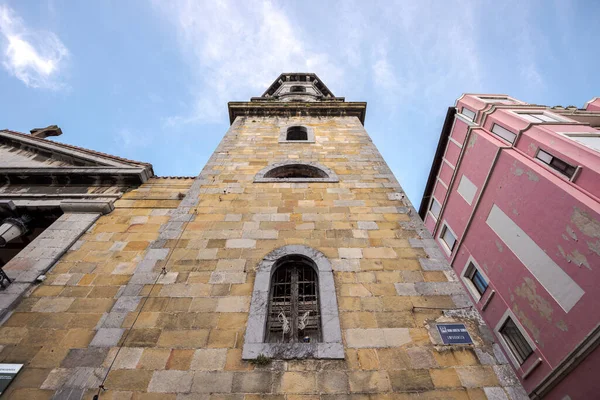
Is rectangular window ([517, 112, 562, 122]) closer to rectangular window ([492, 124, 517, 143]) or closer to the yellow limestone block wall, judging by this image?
rectangular window ([492, 124, 517, 143])

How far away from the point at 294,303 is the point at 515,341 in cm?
834

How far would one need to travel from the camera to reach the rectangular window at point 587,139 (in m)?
8.41

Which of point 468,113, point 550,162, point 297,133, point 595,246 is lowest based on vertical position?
point 595,246

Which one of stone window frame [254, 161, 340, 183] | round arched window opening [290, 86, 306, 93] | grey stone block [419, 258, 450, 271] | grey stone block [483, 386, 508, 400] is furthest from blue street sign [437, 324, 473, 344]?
round arched window opening [290, 86, 306, 93]

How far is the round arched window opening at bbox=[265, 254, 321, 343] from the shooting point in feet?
13.9

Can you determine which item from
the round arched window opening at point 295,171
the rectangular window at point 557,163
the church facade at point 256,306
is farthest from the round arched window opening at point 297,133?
the rectangular window at point 557,163

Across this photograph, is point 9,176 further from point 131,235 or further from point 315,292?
point 315,292

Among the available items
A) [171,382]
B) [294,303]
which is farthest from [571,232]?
[171,382]

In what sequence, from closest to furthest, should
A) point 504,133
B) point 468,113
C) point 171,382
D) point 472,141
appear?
point 171,382 < point 504,133 < point 472,141 < point 468,113

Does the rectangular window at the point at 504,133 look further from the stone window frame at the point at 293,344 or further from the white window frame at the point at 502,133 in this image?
the stone window frame at the point at 293,344

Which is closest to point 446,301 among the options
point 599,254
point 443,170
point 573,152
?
point 599,254

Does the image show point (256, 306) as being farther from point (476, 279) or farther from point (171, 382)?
point (476, 279)

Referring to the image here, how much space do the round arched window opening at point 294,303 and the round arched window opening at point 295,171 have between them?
343cm

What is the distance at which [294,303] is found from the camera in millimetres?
4652
